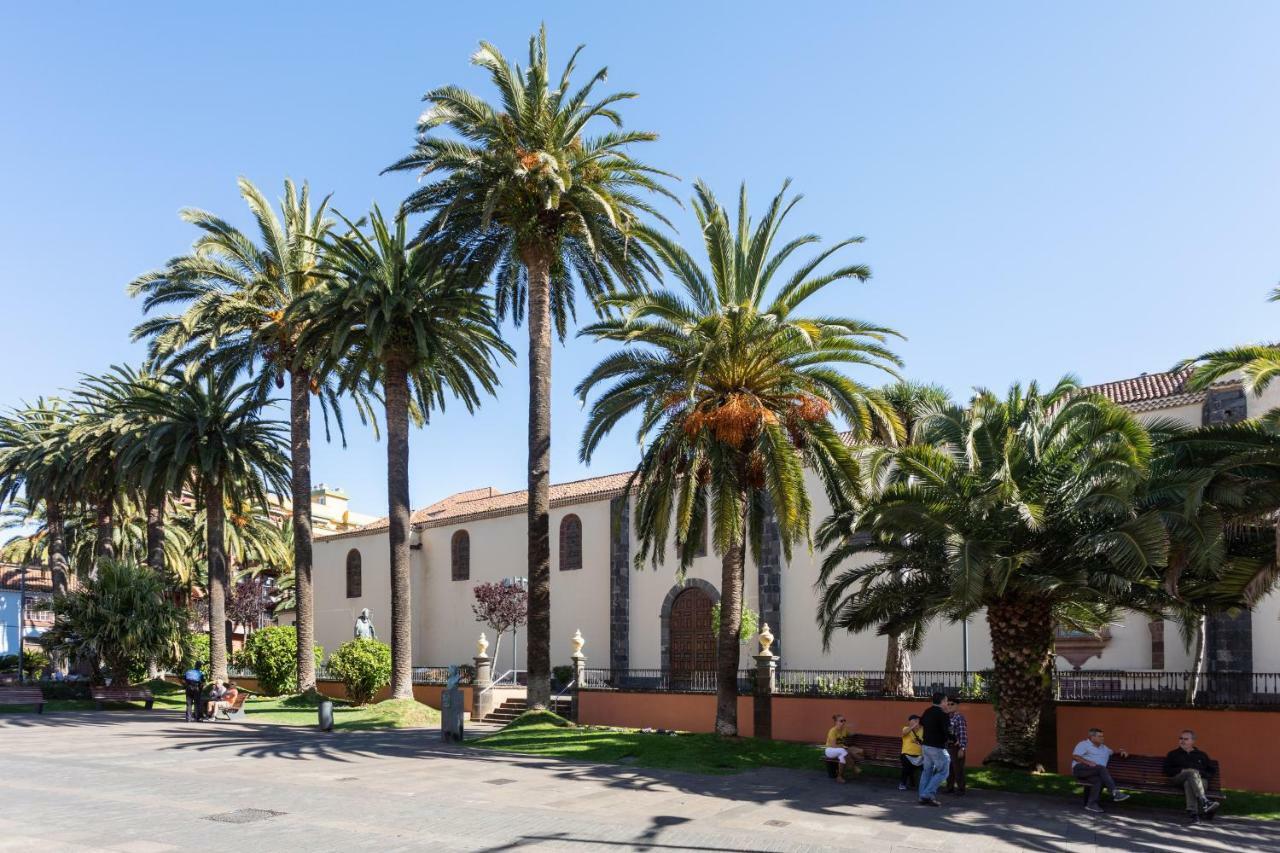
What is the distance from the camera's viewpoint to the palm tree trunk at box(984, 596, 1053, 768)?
1689 centimetres

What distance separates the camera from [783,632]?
3092 centimetres

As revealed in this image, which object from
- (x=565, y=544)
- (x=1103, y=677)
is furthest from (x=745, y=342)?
(x=565, y=544)

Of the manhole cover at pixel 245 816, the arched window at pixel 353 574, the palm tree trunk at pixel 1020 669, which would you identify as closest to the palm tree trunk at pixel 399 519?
the manhole cover at pixel 245 816

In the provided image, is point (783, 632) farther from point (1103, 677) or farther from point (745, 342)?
point (745, 342)

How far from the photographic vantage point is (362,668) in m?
30.3

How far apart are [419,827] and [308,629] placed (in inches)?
828

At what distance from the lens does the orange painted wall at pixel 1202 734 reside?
15.8 m

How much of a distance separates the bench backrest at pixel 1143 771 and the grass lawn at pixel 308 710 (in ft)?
56.8

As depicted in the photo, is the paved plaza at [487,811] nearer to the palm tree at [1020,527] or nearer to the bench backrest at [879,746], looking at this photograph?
the bench backrest at [879,746]

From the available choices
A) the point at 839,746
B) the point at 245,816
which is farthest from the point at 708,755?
the point at 245,816

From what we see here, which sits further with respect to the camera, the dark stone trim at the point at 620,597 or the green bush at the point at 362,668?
the dark stone trim at the point at 620,597

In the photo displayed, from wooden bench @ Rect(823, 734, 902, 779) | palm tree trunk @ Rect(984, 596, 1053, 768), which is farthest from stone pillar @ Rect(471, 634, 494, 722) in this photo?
palm tree trunk @ Rect(984, 596, 1053, 768)

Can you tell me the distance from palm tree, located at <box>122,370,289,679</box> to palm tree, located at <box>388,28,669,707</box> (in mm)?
12595

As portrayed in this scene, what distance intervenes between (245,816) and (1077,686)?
15.1 meters
